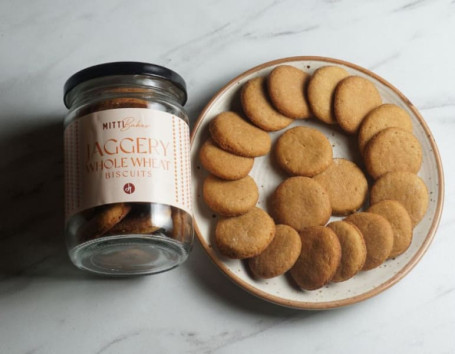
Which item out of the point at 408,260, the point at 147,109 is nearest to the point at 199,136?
the point at 147,109

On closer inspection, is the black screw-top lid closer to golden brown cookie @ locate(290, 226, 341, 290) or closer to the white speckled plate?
the white speckled plate

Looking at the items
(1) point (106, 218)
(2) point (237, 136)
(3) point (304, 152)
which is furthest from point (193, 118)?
(1) point (106, 218)

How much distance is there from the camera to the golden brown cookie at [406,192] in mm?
979

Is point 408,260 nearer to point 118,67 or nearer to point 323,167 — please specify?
point 323,167

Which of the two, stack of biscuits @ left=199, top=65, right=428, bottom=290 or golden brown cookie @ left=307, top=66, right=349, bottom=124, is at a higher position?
golden brown cookie @ left=307, top=66, right=349, bottom=124

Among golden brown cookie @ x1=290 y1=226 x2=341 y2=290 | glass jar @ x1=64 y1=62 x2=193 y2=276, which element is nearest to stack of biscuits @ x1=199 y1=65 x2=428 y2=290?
golden brown cookie @ x1=290 y1=226 x2=341 y2=290

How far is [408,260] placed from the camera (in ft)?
3.17

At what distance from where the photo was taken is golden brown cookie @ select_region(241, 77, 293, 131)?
0.99 metres

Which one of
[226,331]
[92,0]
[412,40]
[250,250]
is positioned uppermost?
[92,0]

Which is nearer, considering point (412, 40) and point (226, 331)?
point (226, 331)

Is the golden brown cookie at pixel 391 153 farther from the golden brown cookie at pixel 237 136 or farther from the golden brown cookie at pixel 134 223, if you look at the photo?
the golden brown cookie at pixel 134 223

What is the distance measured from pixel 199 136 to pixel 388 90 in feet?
1.17

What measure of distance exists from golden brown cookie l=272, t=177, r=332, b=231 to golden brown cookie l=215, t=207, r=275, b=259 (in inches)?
1.3

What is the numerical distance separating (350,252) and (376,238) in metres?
0.06
